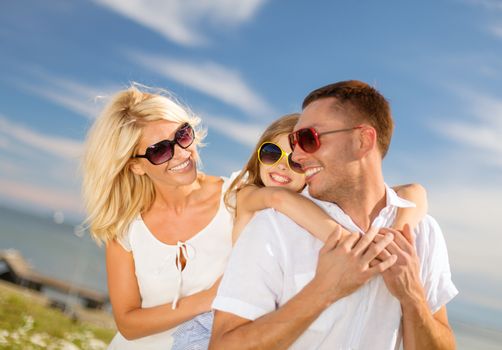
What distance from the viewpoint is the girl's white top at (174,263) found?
4.71m

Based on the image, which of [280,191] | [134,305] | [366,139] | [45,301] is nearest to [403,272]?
[366,139]

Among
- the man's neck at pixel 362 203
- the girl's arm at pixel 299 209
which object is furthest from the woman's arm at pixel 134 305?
the man's neck at pixel 362 203

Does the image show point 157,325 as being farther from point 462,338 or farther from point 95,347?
point 462,338

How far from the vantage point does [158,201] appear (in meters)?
5.11

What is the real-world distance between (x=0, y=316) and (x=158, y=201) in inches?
238

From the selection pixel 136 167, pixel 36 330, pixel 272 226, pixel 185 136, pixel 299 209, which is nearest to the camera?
pixel 272 226

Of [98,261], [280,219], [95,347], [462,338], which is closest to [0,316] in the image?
[95,347]

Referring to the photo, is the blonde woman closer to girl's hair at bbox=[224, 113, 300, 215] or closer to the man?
girl's hair at bbox=[224, 113, 300, 215]

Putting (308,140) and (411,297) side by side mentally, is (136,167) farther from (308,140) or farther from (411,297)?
(411,297)

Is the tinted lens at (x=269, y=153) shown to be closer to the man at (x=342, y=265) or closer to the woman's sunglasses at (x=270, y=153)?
the woman's sunglasses at (x=270, y=153)

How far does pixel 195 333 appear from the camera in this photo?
3.96 m

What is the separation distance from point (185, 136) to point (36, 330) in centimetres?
596

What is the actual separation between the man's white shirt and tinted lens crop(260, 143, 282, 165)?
5.58ft

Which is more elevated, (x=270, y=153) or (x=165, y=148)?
(x=270, y=153)
